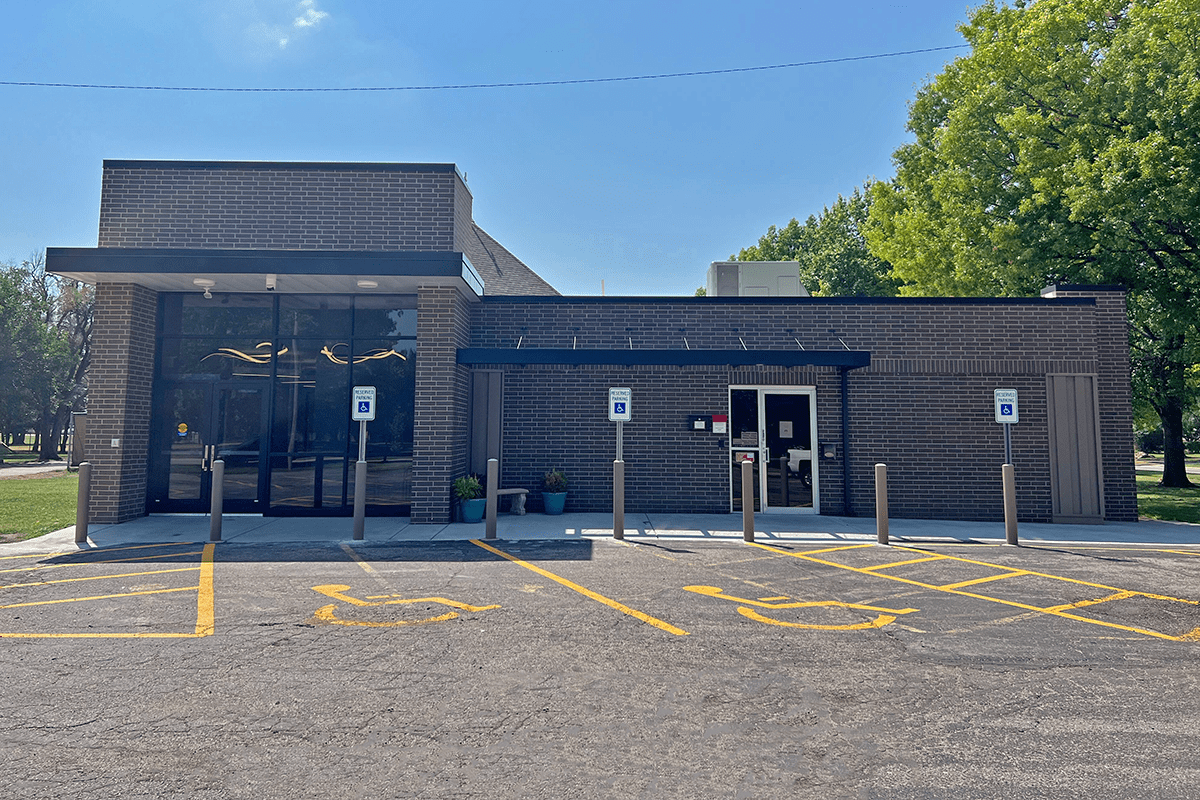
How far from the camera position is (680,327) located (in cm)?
1256

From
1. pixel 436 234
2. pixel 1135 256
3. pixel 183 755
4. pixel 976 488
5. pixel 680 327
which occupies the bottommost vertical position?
pixel 183 755

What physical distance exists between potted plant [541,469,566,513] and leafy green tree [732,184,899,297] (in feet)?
54.8

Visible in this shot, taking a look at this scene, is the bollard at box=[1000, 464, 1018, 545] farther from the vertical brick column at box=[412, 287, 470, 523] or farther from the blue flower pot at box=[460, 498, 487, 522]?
the vertical brick column at box=[412, 287, 470, 523]

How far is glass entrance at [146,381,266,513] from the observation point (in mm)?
11703

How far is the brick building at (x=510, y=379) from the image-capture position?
11.3m

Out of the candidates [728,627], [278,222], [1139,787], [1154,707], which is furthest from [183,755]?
[278,222]

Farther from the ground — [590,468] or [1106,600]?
[590,468]

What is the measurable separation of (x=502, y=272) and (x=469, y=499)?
13.9 meters

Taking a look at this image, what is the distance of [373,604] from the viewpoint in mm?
6195

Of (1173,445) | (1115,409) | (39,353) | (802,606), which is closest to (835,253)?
(1173,445)

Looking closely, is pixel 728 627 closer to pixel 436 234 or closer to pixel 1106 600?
pixel 1106 600

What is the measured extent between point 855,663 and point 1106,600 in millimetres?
3672

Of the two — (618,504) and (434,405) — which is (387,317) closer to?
(434,405)

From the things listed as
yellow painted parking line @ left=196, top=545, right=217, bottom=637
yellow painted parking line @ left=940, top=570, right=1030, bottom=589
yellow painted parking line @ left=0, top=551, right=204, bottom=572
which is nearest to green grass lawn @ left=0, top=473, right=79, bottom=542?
yellow painted parking line @ left=0, top=551, right=204, bottom=572
